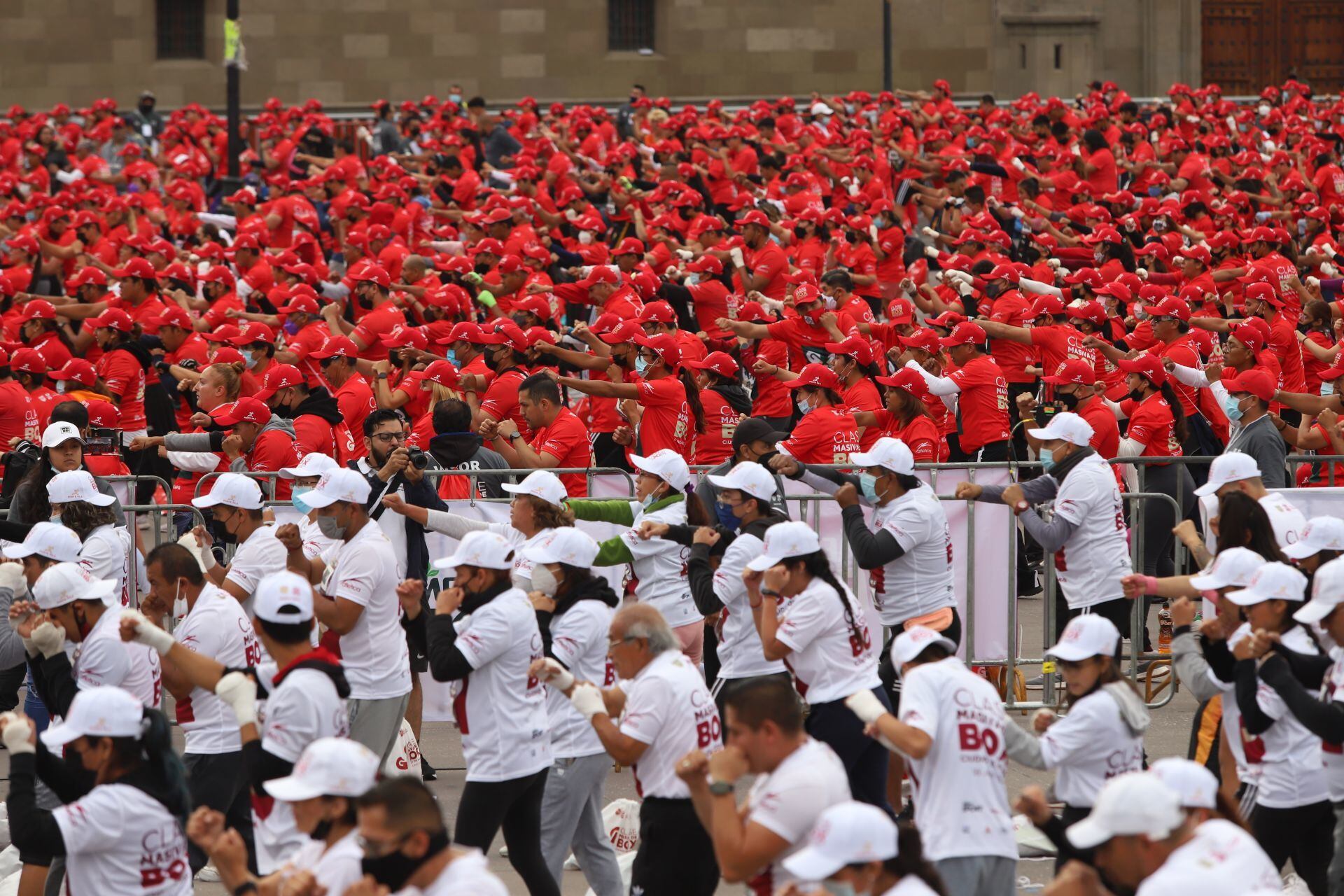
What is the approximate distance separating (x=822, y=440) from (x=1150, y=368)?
2444 mm

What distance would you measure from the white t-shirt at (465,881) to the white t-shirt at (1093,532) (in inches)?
217

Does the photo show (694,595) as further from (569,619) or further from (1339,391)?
(1339,391)

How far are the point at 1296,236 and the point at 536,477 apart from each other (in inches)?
605

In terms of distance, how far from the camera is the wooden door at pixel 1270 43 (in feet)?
137

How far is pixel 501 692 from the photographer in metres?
7.98

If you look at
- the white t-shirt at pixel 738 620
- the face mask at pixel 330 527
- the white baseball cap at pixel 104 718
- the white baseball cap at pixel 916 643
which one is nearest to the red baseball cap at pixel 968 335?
the white t-shirt at pixel 738 620

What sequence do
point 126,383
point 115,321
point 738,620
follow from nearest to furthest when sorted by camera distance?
point 738,620 → point 126,383 → point 115,321

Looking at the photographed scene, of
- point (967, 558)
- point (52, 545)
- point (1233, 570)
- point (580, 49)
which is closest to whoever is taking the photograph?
point (1233, 570)

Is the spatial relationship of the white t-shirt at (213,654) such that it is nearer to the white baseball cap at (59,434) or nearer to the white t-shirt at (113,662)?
the white t-shirt at (113,662)

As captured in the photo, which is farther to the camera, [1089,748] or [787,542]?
[787,542]

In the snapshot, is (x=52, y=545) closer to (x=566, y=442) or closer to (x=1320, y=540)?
(x=566, y=442)

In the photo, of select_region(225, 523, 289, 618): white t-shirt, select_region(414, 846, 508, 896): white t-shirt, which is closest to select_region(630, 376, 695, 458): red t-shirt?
select_region(225, 523, 289, 618): white t-shirt

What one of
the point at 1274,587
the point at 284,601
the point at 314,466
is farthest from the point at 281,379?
the point at 1274,587

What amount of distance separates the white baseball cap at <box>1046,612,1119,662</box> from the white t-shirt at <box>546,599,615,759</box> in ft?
6.78
